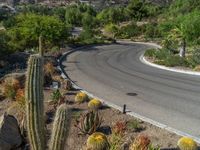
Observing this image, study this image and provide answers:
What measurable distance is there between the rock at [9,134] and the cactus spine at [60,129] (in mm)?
3003

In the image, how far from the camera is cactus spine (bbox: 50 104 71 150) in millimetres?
7262

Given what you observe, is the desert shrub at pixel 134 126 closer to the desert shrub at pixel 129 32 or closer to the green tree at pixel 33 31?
the green tree at pixel 33 31

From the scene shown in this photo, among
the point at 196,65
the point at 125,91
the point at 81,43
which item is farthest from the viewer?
the point at 81,43

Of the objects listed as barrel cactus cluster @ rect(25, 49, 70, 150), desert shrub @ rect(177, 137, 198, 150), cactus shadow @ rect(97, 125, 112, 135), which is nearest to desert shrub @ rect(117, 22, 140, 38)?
cactus shadow @ rect(97, 125, 112, 135)

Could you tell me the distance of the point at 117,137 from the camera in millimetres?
9602

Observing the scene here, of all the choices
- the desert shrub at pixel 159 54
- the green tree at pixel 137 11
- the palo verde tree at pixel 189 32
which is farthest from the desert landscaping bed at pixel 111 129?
the green tree at pixel 137 11

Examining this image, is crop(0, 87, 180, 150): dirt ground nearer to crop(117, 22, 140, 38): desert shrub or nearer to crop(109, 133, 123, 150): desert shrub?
crop(109, 133, 123, 150): desert shrub

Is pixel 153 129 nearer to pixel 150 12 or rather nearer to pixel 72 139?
pixel 72 139

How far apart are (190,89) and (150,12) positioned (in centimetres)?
8272

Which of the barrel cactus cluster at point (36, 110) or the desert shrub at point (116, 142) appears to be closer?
the barrel cactus cluster at point (36, 110)

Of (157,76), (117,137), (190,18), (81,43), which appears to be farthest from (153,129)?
(81,43)

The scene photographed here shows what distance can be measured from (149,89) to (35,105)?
488 inches

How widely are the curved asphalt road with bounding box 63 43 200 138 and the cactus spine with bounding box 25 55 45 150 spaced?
585 cm

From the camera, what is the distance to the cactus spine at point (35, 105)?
24.9 ft
